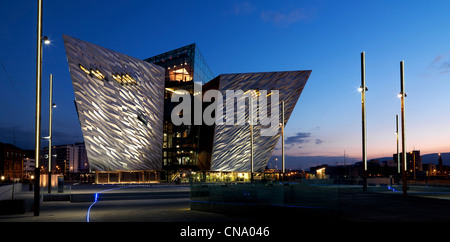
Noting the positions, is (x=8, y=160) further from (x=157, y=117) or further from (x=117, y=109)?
(x=117, y=109)

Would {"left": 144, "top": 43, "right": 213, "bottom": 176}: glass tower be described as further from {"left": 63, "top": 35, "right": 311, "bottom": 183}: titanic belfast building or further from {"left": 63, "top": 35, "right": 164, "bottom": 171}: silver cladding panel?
{"left": 63, "top": 35, "right": 164, "bottom": 171}: silver cladding panel

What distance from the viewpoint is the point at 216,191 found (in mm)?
14555

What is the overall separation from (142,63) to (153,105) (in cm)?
590

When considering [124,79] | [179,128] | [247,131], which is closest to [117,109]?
[124,79]

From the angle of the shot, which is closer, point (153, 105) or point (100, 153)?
point (100, 153)

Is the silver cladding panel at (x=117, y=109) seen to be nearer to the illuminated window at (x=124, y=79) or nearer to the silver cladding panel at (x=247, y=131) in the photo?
the illuminated window at (x=124, y=79)

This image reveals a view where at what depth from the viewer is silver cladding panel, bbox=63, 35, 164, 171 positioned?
145 ft

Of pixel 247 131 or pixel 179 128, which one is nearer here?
pixel 247 131

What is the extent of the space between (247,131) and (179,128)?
1179 centimetres

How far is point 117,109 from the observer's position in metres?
48.5

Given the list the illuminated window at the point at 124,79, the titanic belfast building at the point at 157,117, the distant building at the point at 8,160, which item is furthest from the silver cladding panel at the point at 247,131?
the distant building at the point at 8,160

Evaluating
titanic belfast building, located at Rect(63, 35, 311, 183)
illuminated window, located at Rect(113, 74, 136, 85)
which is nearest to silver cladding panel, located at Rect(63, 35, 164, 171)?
titanic belfast building, located at Rect(63, 35, 311, 183)
